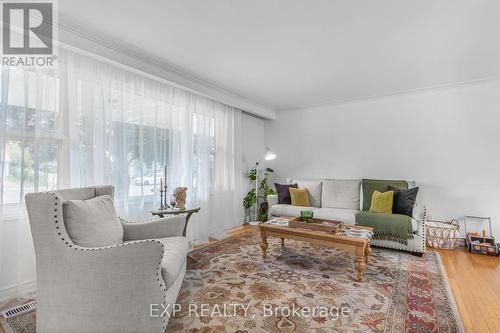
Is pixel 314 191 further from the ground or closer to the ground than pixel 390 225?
further from the ground

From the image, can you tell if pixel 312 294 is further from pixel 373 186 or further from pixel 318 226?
pixel 373 186

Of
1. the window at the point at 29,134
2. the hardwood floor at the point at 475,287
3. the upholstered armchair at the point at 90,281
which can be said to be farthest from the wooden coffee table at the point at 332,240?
the window at the point at 29,134

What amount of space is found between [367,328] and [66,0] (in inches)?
134

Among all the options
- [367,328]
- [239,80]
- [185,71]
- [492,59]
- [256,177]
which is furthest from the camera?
[256,177]

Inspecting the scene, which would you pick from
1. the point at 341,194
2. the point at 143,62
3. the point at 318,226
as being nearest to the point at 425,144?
the point at 341,194

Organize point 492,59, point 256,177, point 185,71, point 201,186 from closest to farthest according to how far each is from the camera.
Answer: point 492,59, point 185,71, point 201,186, point 256,177

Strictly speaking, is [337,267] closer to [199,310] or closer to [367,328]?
[367,328]

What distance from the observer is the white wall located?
3.56 meters

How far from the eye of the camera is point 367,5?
1.93 meters

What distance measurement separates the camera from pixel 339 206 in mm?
4078

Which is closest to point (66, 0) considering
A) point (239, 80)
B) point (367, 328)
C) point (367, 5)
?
point (239, 80)

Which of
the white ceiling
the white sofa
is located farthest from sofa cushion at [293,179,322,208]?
the white ceiling

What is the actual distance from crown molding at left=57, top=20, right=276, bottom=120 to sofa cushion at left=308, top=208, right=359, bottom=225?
2417 mm

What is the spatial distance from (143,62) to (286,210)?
9.93ft
